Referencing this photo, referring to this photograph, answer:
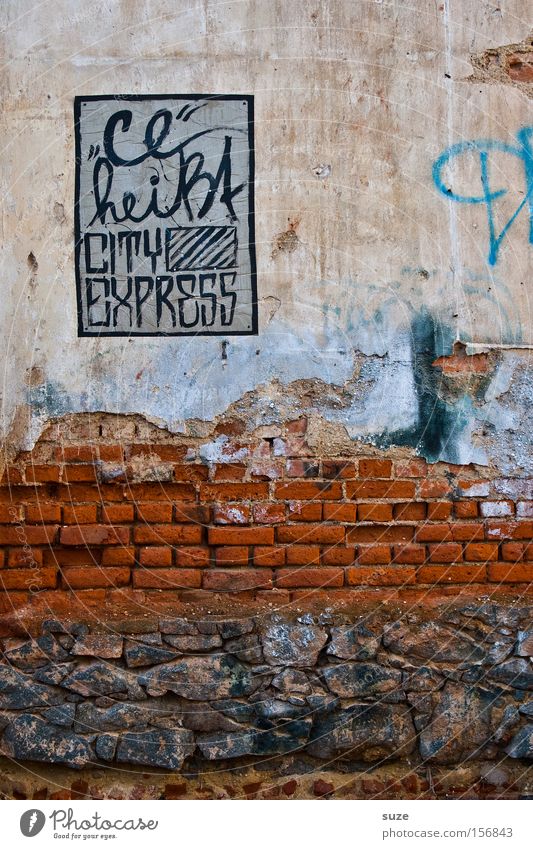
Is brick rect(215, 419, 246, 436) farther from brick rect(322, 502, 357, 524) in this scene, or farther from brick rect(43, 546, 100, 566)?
brick rect(43, 546, 100, 566)

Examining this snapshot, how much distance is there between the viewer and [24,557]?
10.1 ft

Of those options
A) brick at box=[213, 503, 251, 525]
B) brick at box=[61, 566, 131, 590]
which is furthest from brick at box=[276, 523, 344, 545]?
brick at box=[61, 566, 131, 590]

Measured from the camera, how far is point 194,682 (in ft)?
9.82

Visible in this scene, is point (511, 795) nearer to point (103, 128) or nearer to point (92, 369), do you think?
point (92, 369)

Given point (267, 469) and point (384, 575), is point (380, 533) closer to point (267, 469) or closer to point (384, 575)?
point (384, 575)

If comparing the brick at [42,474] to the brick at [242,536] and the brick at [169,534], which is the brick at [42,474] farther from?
the brick at [242,536]

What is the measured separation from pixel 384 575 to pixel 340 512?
27cm

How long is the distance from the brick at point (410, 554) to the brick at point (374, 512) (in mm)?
111

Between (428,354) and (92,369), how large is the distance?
1.18 m

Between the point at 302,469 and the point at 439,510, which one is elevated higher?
the point at 302,469

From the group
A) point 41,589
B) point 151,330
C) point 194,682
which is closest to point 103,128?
point 151,330

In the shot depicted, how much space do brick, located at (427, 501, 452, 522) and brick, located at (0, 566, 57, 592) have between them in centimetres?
134

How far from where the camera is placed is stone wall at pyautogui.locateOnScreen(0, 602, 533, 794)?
9.77ft

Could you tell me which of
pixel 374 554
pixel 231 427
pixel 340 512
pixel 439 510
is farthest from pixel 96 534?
pixel 439 510
